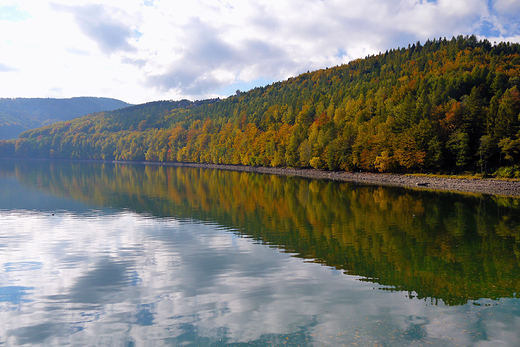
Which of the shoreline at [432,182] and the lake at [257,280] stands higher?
the shoreline at [432,182]

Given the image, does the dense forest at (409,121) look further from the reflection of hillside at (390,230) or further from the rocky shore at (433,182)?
the reflection of hillside at (390,230)

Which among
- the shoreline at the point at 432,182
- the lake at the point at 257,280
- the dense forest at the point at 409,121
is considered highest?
the dense forest at the point at 409,121

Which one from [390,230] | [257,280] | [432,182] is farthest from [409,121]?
[257,280]

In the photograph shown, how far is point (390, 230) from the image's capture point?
2838 cm

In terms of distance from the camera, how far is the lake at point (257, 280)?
1177 cm

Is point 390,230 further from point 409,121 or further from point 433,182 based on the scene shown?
point 409,121

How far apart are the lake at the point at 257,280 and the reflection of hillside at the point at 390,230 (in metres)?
0.15

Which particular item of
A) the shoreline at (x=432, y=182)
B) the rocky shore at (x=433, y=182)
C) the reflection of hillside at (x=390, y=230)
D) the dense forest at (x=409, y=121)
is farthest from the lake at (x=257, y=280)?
the dense forest at (x=409, y=121)

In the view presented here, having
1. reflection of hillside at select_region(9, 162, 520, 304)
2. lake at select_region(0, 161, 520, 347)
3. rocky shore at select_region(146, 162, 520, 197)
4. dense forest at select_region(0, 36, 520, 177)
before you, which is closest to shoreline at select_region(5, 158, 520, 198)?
rocky shore at select_region(146, 162, 520, 197)

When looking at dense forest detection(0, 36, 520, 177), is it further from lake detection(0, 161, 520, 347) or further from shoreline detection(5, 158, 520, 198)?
lake detection(0, 161, 520, 347)

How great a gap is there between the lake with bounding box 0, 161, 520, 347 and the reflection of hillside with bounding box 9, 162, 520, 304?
149 mm

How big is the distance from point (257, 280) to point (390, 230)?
16.2 metres

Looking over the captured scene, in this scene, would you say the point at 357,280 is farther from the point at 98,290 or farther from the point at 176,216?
the point at 176,216

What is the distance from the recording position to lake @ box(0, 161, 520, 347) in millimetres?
11766
